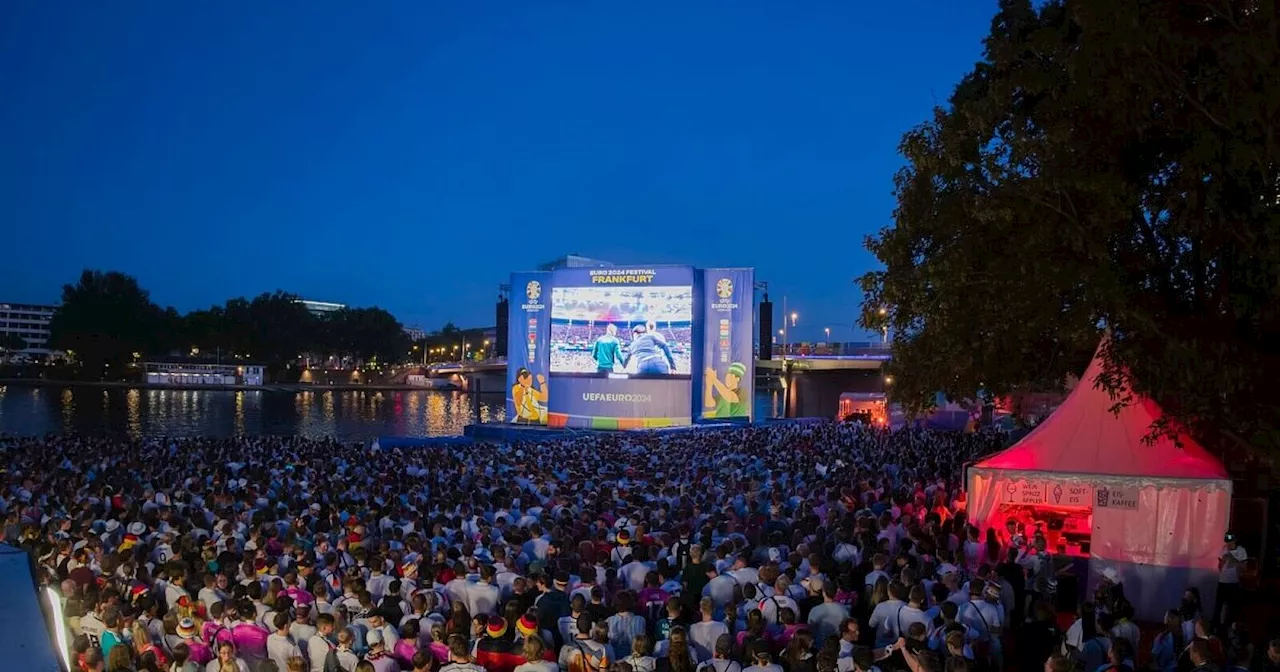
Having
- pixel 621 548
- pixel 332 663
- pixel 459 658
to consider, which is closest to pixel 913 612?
pixel 459 658

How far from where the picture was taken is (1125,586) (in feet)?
33.7

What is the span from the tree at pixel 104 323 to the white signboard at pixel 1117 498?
116494mm

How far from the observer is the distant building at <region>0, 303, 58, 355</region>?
173750mm

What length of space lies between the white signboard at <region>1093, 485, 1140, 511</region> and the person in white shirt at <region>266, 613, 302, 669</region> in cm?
917

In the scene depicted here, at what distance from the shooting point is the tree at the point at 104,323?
104m

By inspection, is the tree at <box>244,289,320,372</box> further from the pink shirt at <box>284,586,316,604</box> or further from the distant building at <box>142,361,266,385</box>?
the pink shirt at <box>284,586,316,604</box>

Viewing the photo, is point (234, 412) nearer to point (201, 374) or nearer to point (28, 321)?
point (201, 374)

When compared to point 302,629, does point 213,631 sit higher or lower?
lower

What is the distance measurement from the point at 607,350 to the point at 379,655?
2946 centimetres

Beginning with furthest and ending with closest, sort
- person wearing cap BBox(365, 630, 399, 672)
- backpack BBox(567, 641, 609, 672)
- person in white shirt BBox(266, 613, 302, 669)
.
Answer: person in white shirt BBox(266, 613, 302, 669)
person wearing cap BBox(365, 630, 399, 672)
backpack BBox(567, 641, 609, 672)

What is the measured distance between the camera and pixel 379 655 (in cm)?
622

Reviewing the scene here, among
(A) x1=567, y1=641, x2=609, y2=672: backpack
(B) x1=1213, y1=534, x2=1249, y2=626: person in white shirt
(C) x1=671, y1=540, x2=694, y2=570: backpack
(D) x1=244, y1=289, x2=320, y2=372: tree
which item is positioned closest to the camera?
(A) x1=567, y1=641, x2=609, y2=672: backpack

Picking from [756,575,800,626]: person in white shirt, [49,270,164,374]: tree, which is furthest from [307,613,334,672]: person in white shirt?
[49,270,164,374]: tree

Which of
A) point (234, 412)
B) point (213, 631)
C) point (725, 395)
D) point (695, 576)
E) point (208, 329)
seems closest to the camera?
point (213, 631)
